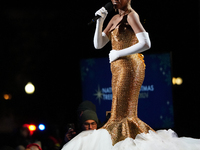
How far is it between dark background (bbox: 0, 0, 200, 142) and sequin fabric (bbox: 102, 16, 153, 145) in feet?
4.47

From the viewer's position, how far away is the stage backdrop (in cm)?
351

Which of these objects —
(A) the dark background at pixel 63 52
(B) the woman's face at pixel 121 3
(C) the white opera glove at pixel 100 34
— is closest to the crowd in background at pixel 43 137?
(A) the dark background at pixel 63 52

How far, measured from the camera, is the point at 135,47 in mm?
1716

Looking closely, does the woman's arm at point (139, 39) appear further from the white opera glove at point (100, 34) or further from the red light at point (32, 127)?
the red light at point (32, 127)

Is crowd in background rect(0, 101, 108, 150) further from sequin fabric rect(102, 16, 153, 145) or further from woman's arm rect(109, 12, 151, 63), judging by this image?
woman's arm rect(109, 12, 151, 63)

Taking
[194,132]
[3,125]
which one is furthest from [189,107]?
[3,125]

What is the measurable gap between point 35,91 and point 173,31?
2.10 metres

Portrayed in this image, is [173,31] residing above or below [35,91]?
above

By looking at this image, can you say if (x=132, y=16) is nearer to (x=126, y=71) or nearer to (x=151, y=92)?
(x=126, y=71)

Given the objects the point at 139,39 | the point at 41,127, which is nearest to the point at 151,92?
the point at 41,127

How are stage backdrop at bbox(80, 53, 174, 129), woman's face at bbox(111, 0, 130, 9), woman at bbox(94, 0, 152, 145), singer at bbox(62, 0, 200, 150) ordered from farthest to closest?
1. stage backdrop at bbox(80, 53, 174, 129)
2. woman's face at bbox(111, 0, 130, 9)
3. woman at bbox(94, 0, 152, 145)
4. singer at bbox(62, 0, 200, 150)

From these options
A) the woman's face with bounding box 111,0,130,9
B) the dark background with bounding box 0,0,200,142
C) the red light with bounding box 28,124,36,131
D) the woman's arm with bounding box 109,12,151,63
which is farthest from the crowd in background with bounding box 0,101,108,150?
the woman's face with bounding box 111,0,130,9

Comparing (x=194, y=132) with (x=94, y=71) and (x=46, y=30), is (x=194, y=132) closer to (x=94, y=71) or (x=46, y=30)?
(x=94, y=71)

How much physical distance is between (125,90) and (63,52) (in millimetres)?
2072
